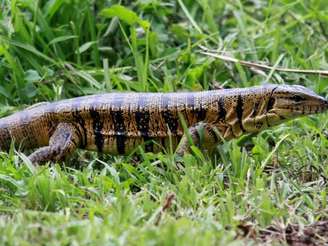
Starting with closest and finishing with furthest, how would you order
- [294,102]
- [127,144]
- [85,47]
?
[294,102] < [127,144] < [85,47]

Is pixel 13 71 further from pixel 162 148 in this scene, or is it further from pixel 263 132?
pixel 263 132

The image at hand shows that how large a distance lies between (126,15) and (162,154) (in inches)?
72.4

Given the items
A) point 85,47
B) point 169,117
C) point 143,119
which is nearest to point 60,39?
point 85,47

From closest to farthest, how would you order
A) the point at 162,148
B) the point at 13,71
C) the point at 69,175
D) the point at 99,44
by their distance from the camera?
the point at 69,175, the point at 162,148, the point at 13,71, the point at 99,44

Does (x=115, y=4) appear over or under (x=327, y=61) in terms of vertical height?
over

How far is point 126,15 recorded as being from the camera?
746 centimetres

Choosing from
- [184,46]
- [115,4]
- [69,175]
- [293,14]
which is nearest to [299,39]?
[293,14]

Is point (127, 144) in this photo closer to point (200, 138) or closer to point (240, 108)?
point (200, 138)

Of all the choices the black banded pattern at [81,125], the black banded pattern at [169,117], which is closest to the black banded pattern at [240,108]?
the black banded pattern at [169,117]

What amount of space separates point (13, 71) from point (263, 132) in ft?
6.54

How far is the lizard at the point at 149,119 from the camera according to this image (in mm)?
6164

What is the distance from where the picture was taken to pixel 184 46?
311 inches

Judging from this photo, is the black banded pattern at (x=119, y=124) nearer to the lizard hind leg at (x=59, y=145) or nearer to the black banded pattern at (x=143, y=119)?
the black banded pattern at (x=143, y=119)

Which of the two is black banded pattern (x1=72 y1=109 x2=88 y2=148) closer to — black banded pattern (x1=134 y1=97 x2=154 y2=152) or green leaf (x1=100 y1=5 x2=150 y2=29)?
black banded pattern (x1=134 y1=97 x2=154 y2=152)
